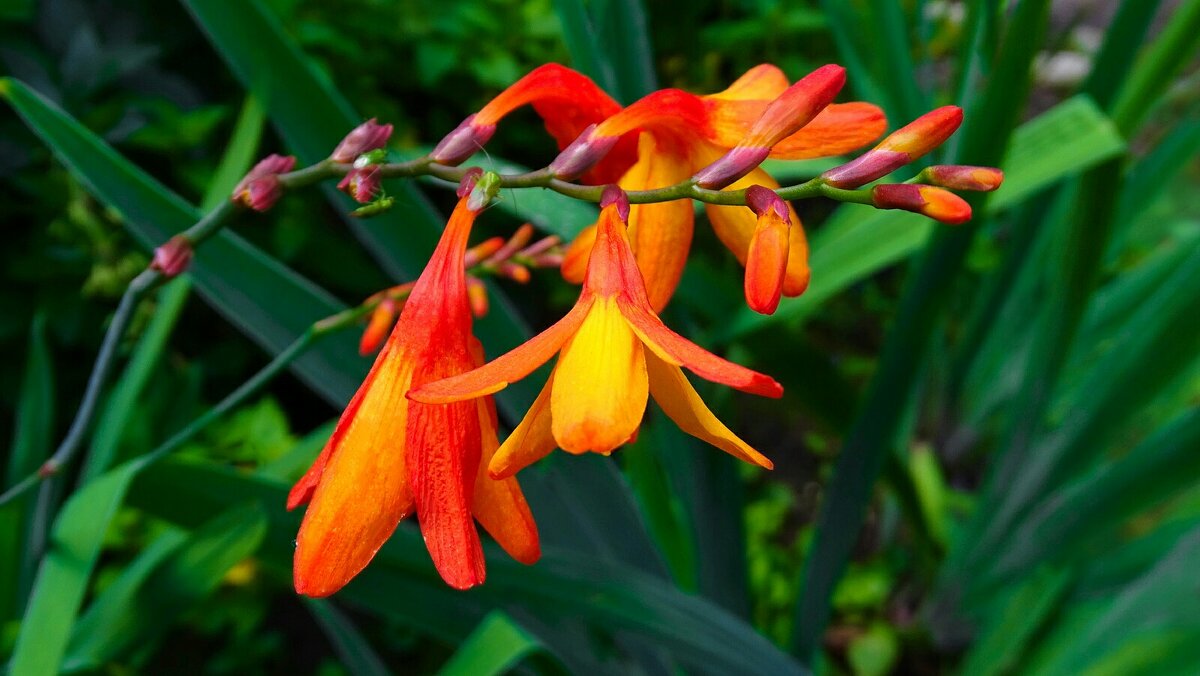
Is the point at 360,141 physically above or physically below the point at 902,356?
above

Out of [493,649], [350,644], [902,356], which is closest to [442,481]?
[493,649]

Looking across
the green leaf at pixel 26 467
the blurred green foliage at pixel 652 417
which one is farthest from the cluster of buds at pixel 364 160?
the green leaf at pixel 26 467

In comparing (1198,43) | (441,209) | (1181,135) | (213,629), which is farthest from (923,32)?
(213,629)

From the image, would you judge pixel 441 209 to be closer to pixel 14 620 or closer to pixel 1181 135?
pixel 14 620

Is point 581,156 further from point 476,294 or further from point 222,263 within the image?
point 222,263

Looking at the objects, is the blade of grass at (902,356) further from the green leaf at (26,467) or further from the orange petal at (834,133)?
the green leaf at (26,467)

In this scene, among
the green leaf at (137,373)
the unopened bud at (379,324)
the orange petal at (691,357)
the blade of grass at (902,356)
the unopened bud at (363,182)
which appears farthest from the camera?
the green leaf at (137,373)

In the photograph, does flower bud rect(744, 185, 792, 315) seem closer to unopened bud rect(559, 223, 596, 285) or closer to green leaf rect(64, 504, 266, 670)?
unopened bud rect(559, 223, 596, 285)

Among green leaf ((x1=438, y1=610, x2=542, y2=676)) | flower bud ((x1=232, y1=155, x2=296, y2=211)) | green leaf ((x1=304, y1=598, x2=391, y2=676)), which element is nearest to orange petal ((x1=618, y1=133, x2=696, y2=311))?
flower bud ((x1=232, y1=155, x2=296, y2=211))
